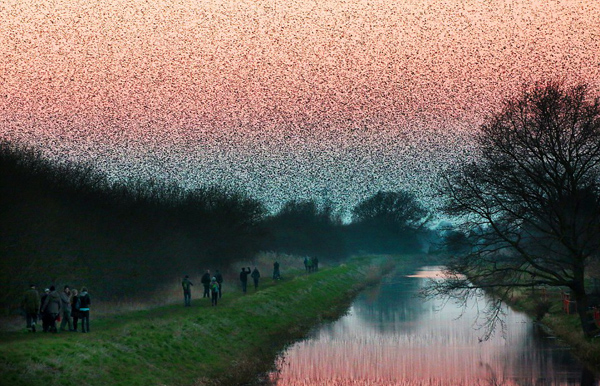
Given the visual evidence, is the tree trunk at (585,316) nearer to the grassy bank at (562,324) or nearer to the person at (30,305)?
the grassy bank at (562,324)

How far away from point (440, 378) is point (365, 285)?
60472 millimetres

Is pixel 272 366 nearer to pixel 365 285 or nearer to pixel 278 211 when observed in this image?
pixel 365 285

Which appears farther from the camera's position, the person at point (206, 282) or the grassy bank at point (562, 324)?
the person at point (206, 282)

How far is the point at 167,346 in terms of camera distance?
30.6 m

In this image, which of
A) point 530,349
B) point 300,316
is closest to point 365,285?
point 300,316

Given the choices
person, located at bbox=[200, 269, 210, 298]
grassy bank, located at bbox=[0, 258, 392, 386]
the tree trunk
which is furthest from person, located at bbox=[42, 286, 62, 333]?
the tree trunk

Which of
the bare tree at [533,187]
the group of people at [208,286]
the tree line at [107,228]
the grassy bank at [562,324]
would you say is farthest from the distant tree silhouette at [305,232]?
the bare tree at [533,187]

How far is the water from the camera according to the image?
29.7 meters

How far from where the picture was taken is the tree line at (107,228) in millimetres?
35872

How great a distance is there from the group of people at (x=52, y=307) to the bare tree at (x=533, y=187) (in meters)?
14.9

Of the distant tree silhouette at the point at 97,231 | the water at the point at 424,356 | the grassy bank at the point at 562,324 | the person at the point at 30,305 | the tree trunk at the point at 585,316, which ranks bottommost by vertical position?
the water at the point at 424,356

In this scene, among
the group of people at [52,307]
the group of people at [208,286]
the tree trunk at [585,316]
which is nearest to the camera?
the group of people at [52,307]

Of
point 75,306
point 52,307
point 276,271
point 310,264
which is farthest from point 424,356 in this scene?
point 310,264

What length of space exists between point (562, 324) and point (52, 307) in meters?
25.4
